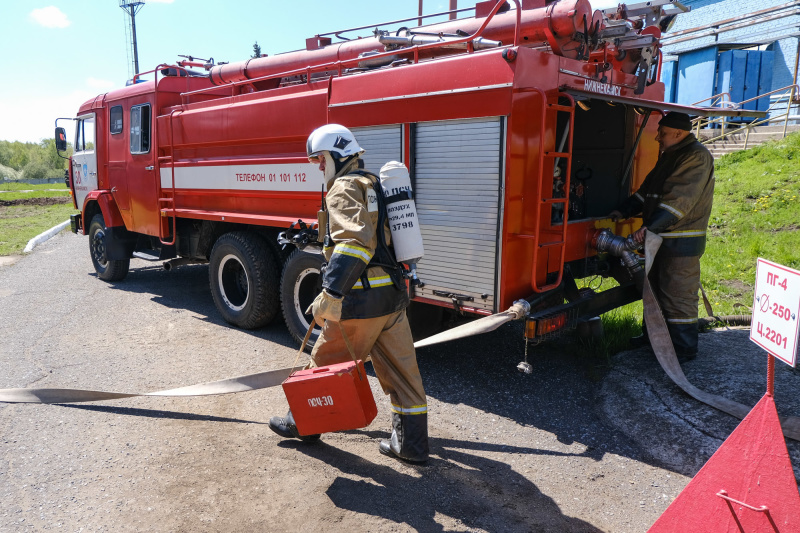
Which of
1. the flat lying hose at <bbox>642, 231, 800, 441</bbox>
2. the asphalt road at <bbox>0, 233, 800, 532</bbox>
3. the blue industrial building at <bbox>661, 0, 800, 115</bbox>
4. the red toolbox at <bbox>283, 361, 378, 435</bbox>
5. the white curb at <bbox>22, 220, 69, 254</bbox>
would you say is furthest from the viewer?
the blue industrial building at <bbox>661, 0, 800, 115</bbox>

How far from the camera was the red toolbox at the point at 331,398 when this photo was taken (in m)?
3.22

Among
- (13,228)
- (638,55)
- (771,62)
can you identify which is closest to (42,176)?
(13,228)

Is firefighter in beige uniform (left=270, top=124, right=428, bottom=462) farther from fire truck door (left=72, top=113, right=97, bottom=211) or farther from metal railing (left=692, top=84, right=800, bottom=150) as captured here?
metal railing (left=692, top=84, right=800, bottom=150)

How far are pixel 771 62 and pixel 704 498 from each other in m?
20.6

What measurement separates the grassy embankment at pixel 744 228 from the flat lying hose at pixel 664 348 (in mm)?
821

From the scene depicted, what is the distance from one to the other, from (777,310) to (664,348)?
1.81 meters

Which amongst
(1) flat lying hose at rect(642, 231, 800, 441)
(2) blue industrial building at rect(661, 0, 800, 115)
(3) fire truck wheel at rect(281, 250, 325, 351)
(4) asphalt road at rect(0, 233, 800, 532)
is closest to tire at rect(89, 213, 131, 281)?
(4) asphalt road at rect(0, 233, 800, 532)

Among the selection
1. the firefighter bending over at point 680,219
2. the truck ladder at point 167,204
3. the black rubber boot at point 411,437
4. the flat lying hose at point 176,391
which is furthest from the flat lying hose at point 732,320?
the truck ladder at point 167,204

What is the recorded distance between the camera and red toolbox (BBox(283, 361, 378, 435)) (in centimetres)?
322

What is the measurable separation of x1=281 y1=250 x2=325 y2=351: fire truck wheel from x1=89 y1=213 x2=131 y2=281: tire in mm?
4228

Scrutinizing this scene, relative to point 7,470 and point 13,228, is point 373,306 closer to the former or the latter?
point 7,470

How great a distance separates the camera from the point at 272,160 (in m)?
5.67

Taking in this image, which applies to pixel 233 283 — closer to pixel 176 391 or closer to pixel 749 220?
pixel 176 391

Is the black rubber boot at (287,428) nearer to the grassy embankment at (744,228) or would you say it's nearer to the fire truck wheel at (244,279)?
the fire truck wheel at (244,279)
